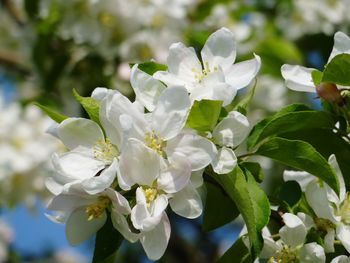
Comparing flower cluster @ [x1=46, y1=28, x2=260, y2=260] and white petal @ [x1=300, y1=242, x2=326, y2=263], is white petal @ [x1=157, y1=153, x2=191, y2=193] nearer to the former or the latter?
flower cluster @ [x1=46, y1=28, x2=260, y2=260]

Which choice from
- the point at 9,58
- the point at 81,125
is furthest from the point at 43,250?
the point at 81,125

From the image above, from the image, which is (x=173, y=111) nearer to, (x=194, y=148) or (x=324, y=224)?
(x=194, y=148)

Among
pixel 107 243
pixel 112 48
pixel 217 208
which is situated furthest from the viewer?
pixel 112 48

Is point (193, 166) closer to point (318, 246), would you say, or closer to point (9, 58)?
point (318, 246)

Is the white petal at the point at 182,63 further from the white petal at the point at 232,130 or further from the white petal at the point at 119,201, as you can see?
the white petal at the point at 119,201

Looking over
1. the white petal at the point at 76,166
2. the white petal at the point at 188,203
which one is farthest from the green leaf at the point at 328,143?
the white petal at the point at 76,166

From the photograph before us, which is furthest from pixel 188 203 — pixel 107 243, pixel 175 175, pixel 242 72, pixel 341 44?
pixel 341 44

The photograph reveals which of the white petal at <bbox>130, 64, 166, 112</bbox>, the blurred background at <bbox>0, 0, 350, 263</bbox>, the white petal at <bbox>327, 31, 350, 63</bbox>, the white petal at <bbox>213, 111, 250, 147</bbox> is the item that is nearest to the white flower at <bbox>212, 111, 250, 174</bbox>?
the white petal at <bbox>213, 111, 250, 147</bbox>
